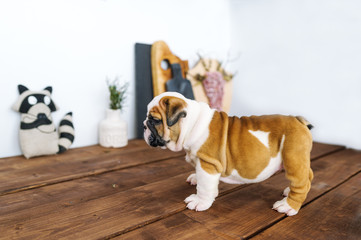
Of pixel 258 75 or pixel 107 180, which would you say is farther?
pixel 258 75

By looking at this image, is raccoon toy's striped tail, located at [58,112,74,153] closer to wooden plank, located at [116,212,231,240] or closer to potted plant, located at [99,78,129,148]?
potted plant, located at [99,78,129,148]

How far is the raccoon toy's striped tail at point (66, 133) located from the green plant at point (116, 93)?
0.23 meters

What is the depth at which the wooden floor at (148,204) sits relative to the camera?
676 millimetres

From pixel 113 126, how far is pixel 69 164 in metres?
0.34

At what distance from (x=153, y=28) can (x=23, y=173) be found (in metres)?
1.12

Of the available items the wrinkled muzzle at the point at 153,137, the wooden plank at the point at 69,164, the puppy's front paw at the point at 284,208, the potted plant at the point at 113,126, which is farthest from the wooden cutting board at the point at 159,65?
the puppy's front paw at the point at 284,208

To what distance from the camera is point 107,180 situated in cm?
103

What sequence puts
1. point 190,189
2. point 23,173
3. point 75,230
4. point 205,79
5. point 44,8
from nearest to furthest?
point 75,230 < point 190,189 < point 23,173 < point 44,8 < point 205,79

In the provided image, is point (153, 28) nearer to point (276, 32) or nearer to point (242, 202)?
point (276, 32)

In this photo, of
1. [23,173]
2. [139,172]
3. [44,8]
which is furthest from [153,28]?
[23,173]

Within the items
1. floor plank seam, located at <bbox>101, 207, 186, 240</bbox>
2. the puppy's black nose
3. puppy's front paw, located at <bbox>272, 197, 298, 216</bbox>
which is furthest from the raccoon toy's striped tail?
puppy's front paw, located at <bbox>272, 197, 298, 216</bbox>

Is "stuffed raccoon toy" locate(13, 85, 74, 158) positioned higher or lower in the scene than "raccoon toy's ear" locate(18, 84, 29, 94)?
lower

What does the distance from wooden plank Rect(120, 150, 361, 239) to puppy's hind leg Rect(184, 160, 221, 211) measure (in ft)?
0.07

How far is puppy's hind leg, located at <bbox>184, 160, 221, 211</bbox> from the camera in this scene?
2.53ft
